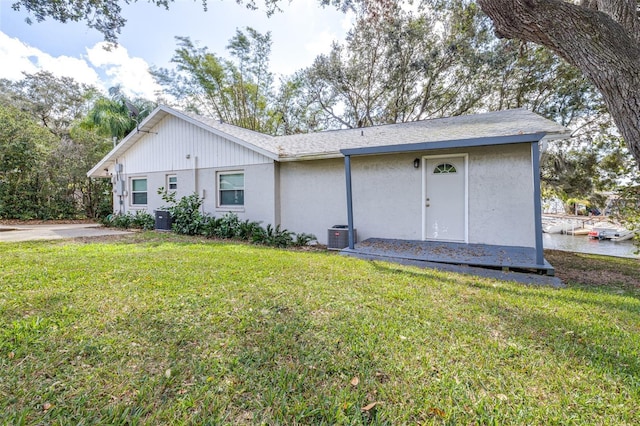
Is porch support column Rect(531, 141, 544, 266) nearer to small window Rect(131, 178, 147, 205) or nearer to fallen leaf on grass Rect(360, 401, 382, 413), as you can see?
fallen leaf on grass Rect(360, 401, 382, 413)

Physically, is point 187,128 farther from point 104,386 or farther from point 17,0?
point 104,386

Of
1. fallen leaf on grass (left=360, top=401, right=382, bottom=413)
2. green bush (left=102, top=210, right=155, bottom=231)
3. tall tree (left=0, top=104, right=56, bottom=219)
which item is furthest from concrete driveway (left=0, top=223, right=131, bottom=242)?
fallen leaf on grass (left=360, top=401, right=382, bottom=413)

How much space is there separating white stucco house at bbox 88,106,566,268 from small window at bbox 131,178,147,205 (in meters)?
0.41

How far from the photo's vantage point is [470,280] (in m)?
4.72

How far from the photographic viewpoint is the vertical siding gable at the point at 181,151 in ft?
31.1

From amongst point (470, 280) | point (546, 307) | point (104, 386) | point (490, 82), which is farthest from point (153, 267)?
point (490, 82)

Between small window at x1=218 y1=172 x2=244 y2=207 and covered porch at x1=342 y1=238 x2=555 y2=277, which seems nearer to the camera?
covered porch at x1=342 y1=238 x2=555 y2=277

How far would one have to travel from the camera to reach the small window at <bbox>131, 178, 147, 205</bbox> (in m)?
12.0

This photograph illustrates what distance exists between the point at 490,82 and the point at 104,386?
17.8m

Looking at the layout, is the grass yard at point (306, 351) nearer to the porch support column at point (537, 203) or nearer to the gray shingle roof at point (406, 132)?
the porch support column at point (537, 203)

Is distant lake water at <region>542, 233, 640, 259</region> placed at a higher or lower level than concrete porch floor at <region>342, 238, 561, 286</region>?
lower

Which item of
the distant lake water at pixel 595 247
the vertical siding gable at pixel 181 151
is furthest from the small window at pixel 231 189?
the distant lake water at pixel 595 247

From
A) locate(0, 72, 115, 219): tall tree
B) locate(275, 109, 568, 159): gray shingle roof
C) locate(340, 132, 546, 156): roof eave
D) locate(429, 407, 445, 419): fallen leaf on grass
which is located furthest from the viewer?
locate(0, 72, 115, 219): tall tree

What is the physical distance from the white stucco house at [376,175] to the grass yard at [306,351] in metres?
2.70
